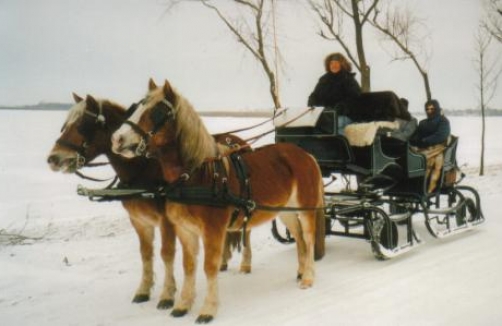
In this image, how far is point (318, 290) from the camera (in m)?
5.32

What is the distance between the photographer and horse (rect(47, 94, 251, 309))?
455cm

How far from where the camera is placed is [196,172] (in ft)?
14.7

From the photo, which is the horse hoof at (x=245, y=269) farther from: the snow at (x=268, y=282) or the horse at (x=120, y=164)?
the horse at (x=120, y=164)

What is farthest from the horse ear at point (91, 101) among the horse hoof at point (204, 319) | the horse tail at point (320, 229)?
the horse tail at point (320, 229)

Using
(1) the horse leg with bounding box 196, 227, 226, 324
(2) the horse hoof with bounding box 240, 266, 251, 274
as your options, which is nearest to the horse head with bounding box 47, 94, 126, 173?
(1) the horse leg with bounding box 196, 227, 226, 324

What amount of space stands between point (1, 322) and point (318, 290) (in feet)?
9.95

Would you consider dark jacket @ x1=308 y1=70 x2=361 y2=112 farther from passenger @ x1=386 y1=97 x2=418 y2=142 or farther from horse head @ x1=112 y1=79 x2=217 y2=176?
horse head @ x1=112 y1=79 x2=217 y2=176

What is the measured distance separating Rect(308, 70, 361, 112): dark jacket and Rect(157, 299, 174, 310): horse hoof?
3.38 metres

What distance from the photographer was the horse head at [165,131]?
399 centimetres

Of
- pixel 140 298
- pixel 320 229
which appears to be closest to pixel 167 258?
pixel 140 298

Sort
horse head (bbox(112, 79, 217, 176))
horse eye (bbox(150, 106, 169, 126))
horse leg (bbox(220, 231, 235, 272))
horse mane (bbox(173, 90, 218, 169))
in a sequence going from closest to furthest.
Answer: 1. horse head (bbox(112, 79, 217, 176))
2. horse eye (bbox(150, 106, 169, 126))
3. horse mane (bbox(173, 90, 218, 169))
4. horse leg (bbox(220, 231, 235, 272))

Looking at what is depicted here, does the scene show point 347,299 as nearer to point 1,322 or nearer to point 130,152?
point 130,152

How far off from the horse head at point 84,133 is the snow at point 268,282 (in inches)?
56.0

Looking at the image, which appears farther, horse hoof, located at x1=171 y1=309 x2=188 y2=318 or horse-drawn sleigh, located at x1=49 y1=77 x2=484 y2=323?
horse hoof, located at x1=171 y1=309 x2=188 y2=318
